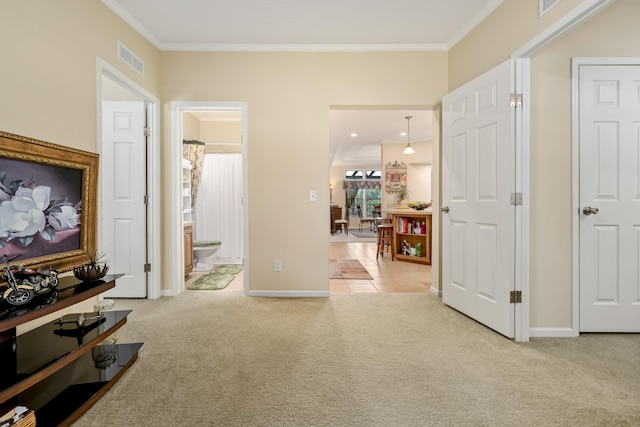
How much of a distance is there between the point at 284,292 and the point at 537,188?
2.63 metres

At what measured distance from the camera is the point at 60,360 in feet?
4.65

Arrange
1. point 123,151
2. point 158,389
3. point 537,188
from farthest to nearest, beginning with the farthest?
point 123,151 < point 537,188 < point 158,389

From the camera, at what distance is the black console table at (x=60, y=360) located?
1.29 m

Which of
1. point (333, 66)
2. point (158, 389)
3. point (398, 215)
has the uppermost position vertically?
point (333, 66)

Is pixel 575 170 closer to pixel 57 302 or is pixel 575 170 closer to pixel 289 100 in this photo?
pixel 289 100

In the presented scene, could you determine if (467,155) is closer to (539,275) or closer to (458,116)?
(458,116)

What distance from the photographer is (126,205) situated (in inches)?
129

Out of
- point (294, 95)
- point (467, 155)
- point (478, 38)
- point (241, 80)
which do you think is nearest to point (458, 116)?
point (467, 155)

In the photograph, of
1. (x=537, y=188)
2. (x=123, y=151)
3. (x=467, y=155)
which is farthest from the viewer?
(x=123, y=151)

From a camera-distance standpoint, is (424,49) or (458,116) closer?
(458,116)

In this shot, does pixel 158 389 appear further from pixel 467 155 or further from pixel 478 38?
pixel 478 38

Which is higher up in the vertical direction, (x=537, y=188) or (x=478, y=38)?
(x=478, y=38)

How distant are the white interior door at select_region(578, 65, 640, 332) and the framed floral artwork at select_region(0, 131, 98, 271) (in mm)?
3789

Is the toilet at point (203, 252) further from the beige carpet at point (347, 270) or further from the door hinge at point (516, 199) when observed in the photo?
the door hinge at point (516, 199)
